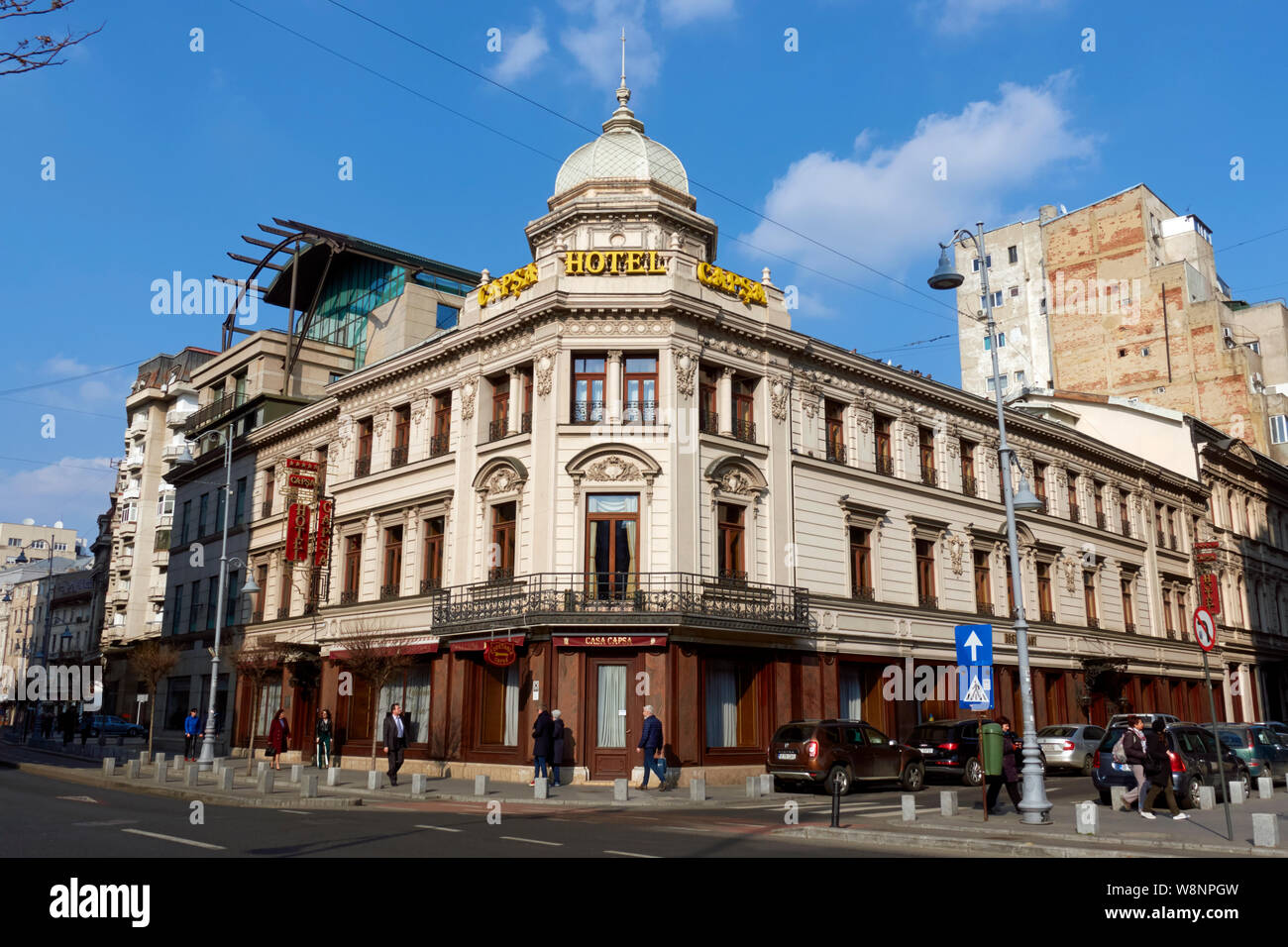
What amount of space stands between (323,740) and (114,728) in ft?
104

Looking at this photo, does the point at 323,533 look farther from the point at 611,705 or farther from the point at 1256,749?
the point at 1256,749

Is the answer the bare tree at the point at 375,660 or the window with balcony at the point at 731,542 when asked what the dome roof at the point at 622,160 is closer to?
A: the window with balcony at the point at 731,542

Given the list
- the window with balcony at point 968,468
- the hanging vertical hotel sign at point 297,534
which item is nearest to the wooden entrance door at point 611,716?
the hanging vertical hotel sign at point 297,534

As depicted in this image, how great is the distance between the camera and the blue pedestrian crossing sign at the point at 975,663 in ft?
54.7

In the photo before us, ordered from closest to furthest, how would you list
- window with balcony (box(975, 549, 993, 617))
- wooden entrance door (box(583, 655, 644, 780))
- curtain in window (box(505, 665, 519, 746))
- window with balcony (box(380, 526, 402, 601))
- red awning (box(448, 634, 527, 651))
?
wooden entrance door (box(583, 655, 644, 780)), red awning (box(448, 634, 527, 651)), curtain in window (box(505, 665, 519, 746)), window with balcony (box(380, 526, 402, 601)), window with balcony (box(975, 549, 993, 617))

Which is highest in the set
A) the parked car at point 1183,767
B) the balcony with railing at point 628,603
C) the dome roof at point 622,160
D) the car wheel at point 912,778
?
the dome roof at point 622,160

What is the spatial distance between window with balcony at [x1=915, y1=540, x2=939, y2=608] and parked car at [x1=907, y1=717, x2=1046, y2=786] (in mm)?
7420

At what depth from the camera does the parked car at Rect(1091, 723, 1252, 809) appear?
2039 cm

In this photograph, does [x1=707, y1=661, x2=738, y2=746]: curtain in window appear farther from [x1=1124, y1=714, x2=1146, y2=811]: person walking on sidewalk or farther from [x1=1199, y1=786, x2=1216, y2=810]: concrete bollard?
[x1=1199, y1=786, x2=1216, y2=810]: concrete bollard

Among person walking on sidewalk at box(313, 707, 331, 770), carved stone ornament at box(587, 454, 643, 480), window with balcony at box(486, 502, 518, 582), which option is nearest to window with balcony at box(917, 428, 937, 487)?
carved stone ornament at box(587, 454, 643, 480)

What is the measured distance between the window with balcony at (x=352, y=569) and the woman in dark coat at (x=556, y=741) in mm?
12132

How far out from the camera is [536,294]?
97.2 feet
